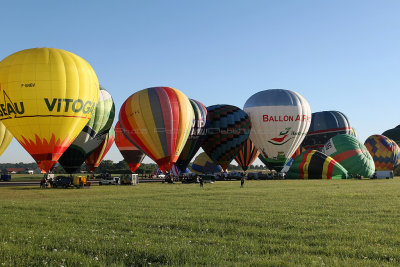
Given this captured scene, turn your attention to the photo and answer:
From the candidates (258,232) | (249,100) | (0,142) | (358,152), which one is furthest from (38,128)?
(358,152)

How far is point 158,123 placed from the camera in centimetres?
4369

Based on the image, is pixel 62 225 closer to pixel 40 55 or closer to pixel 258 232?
pixel 258 232

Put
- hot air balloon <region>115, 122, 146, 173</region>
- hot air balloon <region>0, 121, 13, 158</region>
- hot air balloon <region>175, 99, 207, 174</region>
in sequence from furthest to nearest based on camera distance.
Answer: hot air balloon <region>115, 122, 146, 173</region> → hot air balloon <region>175, 99, 207, 174</region> → hot air balloon <region>0, 121, 13, 158</region>

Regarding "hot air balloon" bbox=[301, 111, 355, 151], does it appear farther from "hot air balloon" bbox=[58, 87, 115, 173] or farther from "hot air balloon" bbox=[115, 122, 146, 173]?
"hot air balloon" bbox=[58, 87, 115, 173]

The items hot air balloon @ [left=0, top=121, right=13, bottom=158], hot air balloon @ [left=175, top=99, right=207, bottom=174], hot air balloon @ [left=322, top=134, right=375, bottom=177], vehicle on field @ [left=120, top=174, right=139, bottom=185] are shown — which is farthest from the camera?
hot air balloon @ [left=322, top=134, right=375, bottom=177]

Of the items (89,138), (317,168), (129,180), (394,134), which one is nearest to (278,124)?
(317,168)

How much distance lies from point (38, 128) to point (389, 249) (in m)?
30.4

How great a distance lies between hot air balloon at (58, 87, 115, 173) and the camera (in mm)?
46219

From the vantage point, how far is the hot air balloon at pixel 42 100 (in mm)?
33375

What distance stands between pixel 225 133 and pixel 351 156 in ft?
56.3

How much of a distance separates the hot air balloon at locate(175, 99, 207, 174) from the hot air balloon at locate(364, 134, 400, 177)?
36257 mm

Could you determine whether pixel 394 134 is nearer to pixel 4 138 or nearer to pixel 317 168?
pixel 317 168

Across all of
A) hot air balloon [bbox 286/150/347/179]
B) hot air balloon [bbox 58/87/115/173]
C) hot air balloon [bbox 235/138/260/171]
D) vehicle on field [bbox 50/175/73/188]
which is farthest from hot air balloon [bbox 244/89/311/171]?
vehicle on field [bbox 50/175/73/188]

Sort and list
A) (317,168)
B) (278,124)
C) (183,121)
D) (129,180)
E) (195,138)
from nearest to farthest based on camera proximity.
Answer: (129,180) < (183,121) < (317,168) < (195,138) < (278,124)
